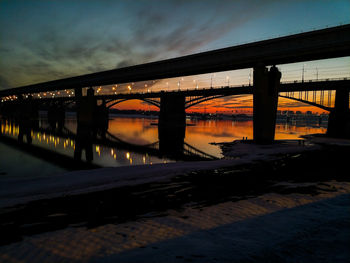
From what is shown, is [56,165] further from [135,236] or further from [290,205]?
[290,205]

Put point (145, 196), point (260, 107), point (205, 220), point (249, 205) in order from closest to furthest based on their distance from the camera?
point (205, 220) → point (249, 205) → point (145, 196) → point (260, 107)

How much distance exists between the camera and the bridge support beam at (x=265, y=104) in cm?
2455

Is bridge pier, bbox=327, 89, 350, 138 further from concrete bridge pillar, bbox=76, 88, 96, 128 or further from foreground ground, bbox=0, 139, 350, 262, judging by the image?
concrete bridge pillar, bbox=76, 88, 96, 128

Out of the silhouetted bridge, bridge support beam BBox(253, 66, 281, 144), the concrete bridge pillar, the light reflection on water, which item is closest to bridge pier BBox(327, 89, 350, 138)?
the silhouetted bridge

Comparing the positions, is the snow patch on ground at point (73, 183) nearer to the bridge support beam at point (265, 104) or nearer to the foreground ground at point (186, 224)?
the foreground ground at point (186, 224)

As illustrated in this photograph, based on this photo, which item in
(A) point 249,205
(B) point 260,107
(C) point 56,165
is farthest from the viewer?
(B) point 260,107

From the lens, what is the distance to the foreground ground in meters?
4.07

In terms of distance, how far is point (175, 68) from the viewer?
41156mm

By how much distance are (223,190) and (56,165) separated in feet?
45.3

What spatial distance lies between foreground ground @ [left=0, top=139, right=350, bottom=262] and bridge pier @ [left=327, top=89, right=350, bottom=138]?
37.1m

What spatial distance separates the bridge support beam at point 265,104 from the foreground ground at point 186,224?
53.0 ft

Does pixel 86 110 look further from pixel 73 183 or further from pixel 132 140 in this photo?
pixel 73 183

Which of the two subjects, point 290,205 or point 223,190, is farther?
point 223,190

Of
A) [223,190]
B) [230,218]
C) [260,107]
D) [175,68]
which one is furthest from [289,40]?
[230,218]
